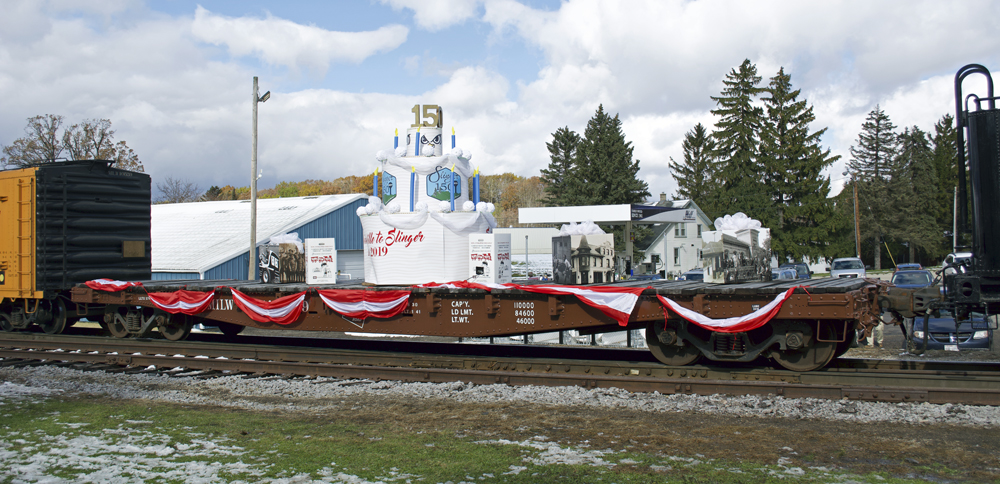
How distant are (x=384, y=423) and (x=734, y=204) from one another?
1864 inches

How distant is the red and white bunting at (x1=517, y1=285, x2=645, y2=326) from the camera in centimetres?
898

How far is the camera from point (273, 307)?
11.5 meters

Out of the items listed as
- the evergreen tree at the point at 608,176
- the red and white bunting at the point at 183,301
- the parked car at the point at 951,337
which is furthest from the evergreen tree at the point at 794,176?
the red and white bunting at the point at 183,301

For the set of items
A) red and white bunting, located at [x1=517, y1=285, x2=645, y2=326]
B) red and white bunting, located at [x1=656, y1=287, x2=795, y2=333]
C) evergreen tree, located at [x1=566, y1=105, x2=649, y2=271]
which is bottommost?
red and white bunting, located at [x1=656, y1=287, x2=795, y2=333]

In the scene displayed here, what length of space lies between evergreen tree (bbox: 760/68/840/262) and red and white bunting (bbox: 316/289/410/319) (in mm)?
43919

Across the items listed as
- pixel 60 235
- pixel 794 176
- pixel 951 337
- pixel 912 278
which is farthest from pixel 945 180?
pixel 60 235

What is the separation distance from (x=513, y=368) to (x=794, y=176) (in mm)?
45402

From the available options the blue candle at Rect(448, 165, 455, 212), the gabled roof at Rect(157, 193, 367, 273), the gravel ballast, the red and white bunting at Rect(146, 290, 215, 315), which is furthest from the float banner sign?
the gabled roof at Rect(157, 193, 367, 273)

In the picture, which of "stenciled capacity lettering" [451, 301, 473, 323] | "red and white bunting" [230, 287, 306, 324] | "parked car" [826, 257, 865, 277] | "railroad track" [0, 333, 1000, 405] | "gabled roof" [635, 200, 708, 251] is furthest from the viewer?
"gabled roof" [635, 200, 708, 251]

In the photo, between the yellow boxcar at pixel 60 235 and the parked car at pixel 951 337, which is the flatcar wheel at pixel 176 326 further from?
the parked car at pixel 951 337

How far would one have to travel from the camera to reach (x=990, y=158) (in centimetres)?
795

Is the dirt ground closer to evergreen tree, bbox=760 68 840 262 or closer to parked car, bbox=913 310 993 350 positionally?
parked car, bbox=913 310 993 350

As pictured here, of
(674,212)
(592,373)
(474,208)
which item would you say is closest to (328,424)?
(592,373)

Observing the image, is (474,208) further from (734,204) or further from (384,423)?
(734,204)
